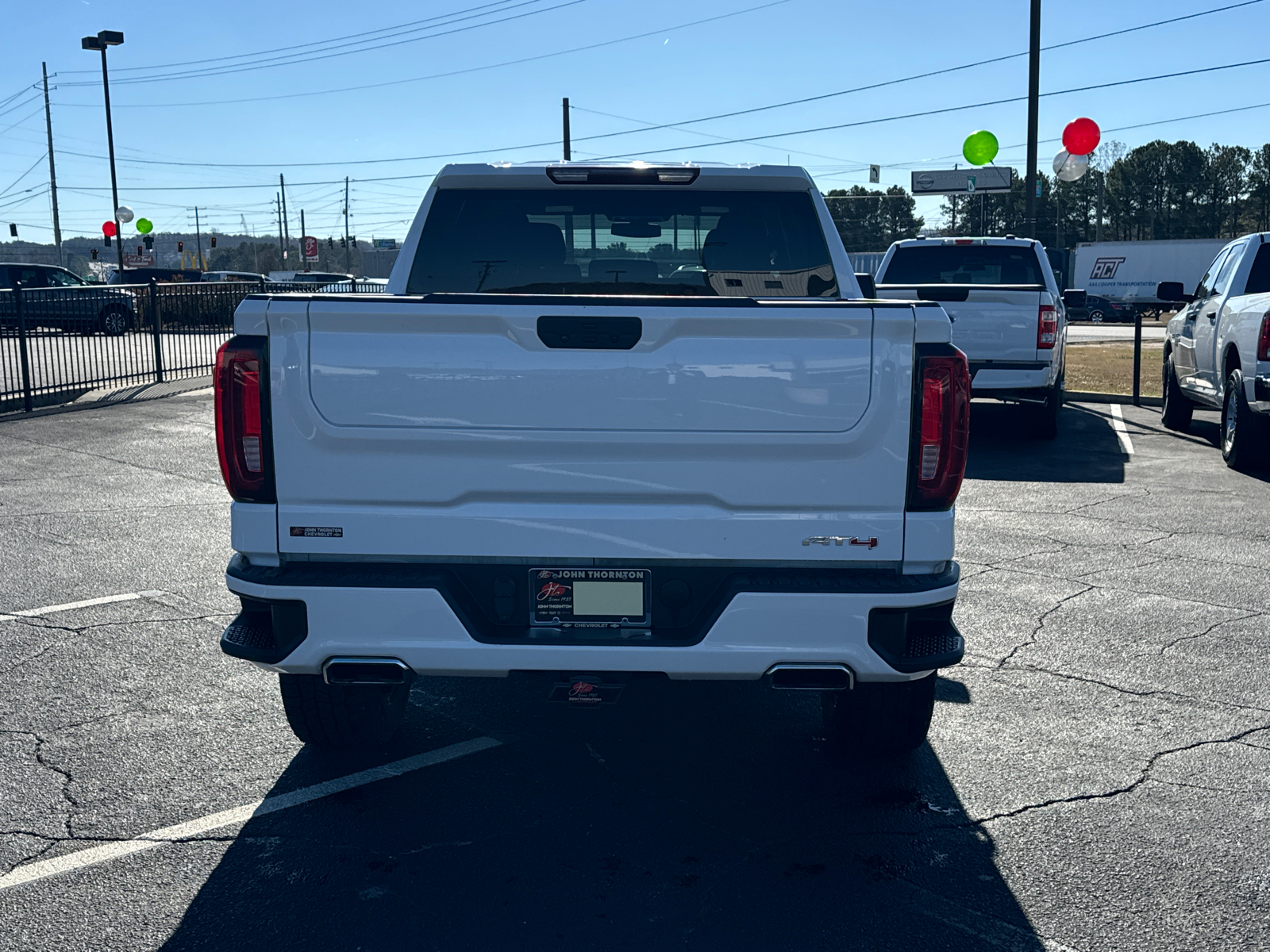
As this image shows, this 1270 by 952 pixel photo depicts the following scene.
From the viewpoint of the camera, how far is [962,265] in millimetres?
14258

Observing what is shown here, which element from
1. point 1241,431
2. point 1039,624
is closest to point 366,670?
point 1039,624

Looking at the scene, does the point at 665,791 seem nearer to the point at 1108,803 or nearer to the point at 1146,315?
the point at 1108,803

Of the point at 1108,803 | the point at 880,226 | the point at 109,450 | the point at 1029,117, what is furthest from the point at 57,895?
the point at 880,226

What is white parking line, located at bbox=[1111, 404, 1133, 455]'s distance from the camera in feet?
40.7

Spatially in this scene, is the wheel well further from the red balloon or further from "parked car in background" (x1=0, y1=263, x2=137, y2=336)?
"parked car in background" (x1=0, y1=263, x2=137, y2=336)

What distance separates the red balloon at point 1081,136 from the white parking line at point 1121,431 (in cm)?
434

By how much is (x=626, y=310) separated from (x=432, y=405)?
24.7 inches

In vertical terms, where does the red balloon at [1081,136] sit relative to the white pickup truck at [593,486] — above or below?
above

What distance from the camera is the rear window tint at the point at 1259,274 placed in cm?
1124

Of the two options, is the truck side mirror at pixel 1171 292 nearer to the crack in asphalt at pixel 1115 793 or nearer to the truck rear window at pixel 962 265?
the truck rear window at pixel 962 265

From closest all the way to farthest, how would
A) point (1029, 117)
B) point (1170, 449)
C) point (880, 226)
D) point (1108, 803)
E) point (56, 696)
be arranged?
point (1108, 803) < point (56, 696) < point (1170, 449) < point (1029, 117) < point (880, 226)

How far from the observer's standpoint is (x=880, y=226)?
433 ft

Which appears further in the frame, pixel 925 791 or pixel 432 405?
pixel 925 791

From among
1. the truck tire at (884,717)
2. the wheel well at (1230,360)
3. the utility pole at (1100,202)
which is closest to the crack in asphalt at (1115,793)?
the truck tire at (884,717)
